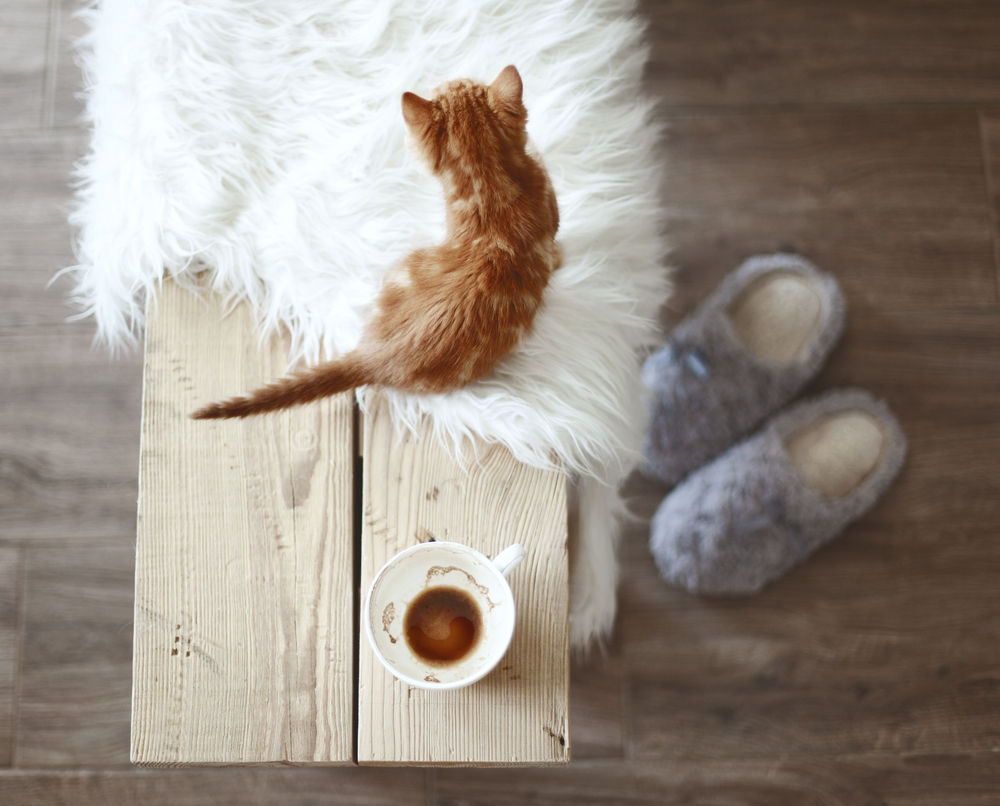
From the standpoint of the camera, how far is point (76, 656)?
3.23 ft

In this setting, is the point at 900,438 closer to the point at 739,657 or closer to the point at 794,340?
the point at 794,340

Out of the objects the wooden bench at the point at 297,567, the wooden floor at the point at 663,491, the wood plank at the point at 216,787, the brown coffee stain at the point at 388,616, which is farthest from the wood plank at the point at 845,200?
the wood plank at the point at 216,787

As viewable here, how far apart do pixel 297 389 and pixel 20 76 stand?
0.90m

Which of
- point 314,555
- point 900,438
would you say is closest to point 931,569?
point 900,438

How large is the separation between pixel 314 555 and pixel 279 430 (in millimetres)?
133

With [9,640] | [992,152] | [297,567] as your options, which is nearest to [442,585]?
[297,567]

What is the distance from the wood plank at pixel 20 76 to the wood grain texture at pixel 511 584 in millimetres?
876

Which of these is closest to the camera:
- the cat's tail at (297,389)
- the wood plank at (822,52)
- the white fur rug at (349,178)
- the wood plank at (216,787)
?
the cat's tail at (297,389)

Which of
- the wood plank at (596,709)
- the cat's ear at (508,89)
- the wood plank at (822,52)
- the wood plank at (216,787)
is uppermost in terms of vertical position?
the wood plank at (822,52)

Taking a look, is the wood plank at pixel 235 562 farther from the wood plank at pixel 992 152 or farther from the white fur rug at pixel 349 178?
the wood plank at pixel 992 152

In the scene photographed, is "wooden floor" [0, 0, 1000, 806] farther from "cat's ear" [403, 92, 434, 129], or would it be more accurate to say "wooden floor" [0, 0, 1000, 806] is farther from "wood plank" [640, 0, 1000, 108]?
"cat's ear" [403, 92, 434, 129]

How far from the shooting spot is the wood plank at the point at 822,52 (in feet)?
3.52

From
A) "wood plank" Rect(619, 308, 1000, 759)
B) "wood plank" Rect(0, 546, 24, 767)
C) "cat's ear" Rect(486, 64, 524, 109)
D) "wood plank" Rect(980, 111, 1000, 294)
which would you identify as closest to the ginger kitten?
"cat's ear" Rect(486, 64, 524, 109)

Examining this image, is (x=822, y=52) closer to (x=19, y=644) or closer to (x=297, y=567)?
(x=297, y=567)
